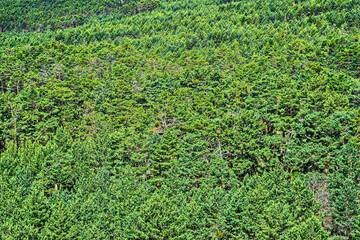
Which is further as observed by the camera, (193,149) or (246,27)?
(246,27)

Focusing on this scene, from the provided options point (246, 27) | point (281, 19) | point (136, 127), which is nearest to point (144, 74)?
point (136, 127)

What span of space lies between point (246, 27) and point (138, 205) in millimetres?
115187

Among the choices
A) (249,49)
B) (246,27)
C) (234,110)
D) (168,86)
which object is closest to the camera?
(234,110)

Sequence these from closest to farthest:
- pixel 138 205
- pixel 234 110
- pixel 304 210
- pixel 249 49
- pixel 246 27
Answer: pixel 304 210, pixel 138 205, pixel 234 110, pixel 249 49, pixel 246 27

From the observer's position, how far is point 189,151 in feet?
161

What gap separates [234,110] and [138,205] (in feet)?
80.1

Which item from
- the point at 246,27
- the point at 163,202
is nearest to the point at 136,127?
the point at 163,202

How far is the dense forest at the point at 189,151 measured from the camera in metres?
35.9

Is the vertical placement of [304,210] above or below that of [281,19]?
above

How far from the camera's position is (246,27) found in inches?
5448

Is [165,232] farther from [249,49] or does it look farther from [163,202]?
[249,49]

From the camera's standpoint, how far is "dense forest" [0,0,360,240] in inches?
1415

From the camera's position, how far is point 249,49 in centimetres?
9844

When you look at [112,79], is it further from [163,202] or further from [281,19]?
[281,19]
